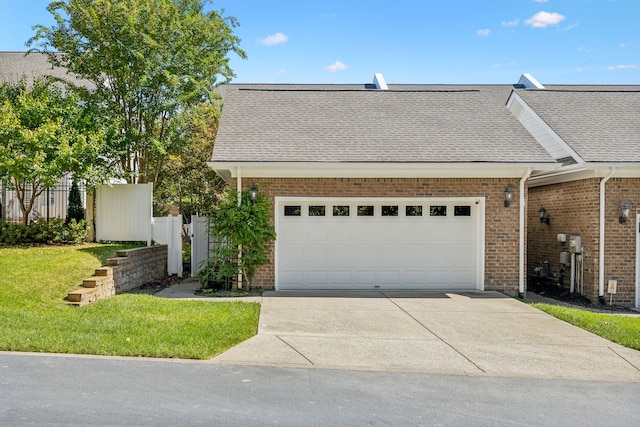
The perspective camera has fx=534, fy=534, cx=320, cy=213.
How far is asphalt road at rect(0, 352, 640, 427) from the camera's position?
4582 mm

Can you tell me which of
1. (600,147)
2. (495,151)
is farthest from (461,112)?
(600,147)

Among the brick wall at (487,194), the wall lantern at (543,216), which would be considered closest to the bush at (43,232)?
the brick wall at (487,194)

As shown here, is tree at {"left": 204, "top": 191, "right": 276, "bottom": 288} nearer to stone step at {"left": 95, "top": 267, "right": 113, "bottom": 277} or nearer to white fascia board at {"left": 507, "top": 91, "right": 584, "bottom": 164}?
stone step at {"left": 95, "top": 267, "right": 113, "bottom": 277}

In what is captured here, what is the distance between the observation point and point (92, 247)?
1263 cm

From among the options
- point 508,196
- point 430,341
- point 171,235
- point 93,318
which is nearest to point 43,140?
point 171,235

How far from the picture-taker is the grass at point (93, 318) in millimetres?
6664

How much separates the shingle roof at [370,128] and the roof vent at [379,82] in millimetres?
3959

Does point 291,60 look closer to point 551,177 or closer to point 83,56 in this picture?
point 83,56

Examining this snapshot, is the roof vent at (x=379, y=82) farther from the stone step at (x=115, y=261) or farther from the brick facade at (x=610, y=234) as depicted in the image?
the stone step at (x=115, y=261)

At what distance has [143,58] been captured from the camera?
13594mm

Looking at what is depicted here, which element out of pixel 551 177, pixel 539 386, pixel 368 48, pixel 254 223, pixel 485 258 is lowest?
pixel 539 386

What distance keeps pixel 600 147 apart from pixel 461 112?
357 cm

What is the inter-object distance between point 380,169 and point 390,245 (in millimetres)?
1808

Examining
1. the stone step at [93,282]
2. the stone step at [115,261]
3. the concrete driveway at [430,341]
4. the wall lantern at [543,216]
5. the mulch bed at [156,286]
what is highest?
the wall lantern at [543,216]
